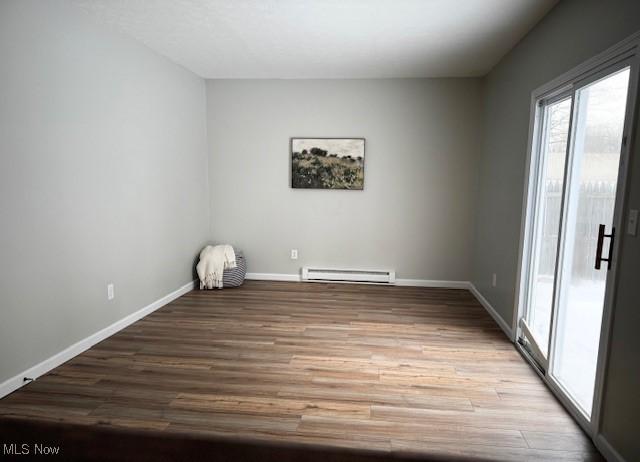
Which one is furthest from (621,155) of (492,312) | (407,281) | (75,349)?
(75,349)

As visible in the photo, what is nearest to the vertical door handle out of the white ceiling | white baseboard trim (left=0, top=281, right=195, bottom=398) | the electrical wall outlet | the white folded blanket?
the electrical wall outlet

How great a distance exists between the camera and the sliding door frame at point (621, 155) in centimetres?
183

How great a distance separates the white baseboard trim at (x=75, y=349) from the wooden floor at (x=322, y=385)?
49mm

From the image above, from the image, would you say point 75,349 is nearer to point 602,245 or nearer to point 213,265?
point 213,265

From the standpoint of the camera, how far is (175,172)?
4.32 m

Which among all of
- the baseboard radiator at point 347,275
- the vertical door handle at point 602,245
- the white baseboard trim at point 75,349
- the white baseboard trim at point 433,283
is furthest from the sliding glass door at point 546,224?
the white baseboard trim at point 75,349

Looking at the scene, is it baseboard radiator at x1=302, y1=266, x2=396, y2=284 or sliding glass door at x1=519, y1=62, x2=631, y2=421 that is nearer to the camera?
sliding glass door at x1=519, y1=62, x2=631, y2=421

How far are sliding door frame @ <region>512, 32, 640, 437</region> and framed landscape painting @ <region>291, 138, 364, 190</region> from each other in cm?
220

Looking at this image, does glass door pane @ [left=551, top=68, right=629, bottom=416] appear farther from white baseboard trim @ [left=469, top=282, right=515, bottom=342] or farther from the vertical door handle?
white baseboard trim @ [left=469, top=282, right=515, bottom=342]

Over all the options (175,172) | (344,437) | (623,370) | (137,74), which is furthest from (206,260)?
(623,370)

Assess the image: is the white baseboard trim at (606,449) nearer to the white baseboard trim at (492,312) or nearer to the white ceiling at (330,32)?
the white baseboard trim at (492,312)

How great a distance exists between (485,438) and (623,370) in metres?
0.73

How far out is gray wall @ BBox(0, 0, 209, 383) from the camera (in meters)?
2.38

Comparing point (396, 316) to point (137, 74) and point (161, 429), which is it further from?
point (137, 74)
